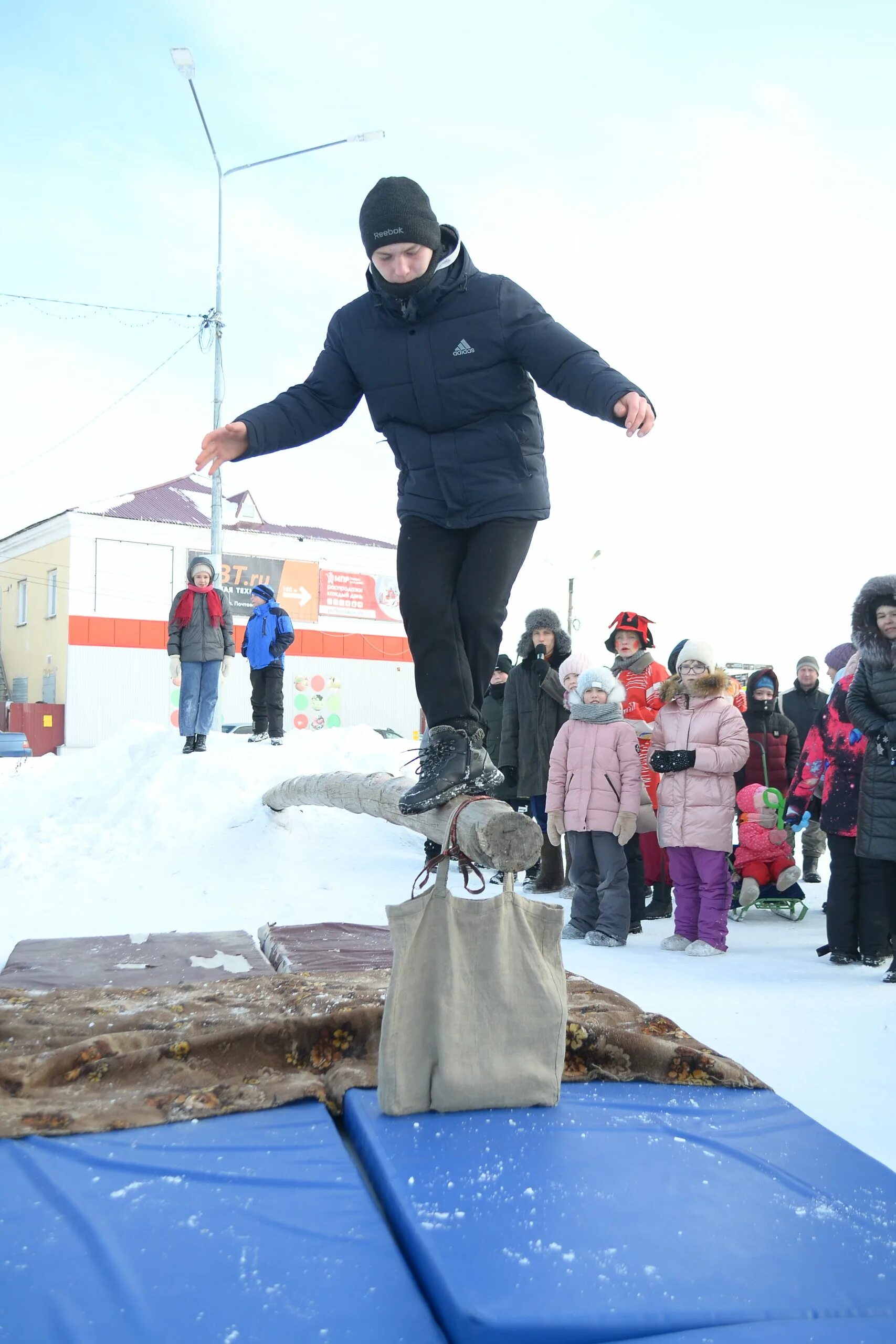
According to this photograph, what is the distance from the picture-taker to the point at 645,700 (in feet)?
22.9

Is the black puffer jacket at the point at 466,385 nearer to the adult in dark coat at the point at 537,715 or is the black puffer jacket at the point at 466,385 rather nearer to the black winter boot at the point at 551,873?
the adult in dark coat at the point at 537,715

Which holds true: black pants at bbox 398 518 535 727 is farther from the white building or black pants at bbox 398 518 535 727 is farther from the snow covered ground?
the white building

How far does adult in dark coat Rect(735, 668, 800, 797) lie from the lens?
7.28 meters

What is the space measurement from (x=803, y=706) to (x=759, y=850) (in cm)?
175

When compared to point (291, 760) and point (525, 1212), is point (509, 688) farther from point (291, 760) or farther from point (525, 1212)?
point (525, 1212)

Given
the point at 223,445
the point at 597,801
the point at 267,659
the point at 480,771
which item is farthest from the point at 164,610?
the point at 480,771

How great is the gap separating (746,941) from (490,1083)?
12.1 feet

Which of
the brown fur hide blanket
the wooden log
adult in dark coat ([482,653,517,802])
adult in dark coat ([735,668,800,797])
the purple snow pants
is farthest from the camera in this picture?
adult in dark coat ([482,653,517,802])

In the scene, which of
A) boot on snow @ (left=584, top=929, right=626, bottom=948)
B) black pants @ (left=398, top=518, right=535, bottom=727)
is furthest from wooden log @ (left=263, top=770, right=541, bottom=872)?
boot on snow @ (left=584, top=929, right=626, bottom=948)

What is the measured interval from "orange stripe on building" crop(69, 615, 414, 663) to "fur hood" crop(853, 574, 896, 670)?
1963 centimetres

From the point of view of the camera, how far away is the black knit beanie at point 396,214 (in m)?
2.99

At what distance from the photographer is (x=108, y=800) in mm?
9258

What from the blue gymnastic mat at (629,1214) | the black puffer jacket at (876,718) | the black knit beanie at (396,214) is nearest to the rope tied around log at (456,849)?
the blue gymnastic mat at (629,1214)

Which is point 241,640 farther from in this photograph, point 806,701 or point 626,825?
point 626,825
